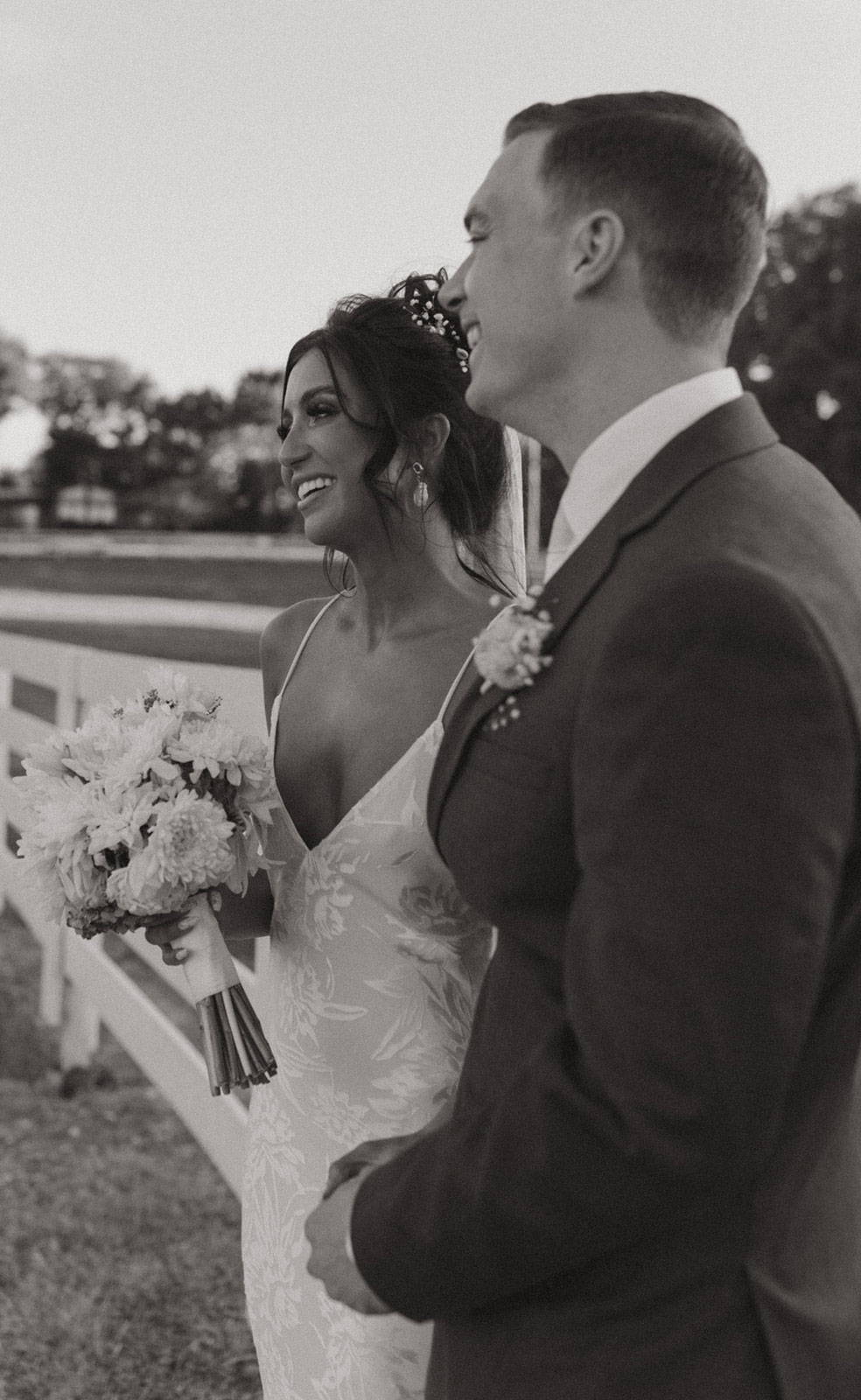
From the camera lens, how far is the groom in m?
1.21

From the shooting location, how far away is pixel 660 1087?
4.05ft

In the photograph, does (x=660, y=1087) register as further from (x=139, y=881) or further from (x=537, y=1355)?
(x=139, y=881)

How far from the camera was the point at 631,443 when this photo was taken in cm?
146

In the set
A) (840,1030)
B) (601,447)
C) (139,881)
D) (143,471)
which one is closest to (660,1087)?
(840,1030)

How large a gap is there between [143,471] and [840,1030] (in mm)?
115199

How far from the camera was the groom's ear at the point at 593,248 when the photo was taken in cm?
143

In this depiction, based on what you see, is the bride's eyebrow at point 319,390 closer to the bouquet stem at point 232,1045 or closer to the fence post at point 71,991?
the bouquet stem at point 232,1045

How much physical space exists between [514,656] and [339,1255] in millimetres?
669

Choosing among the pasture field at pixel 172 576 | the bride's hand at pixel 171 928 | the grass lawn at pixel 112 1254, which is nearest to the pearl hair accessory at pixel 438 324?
the bride's hand at pixel 171 928

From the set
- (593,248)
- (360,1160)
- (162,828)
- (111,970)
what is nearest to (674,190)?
(593,248)

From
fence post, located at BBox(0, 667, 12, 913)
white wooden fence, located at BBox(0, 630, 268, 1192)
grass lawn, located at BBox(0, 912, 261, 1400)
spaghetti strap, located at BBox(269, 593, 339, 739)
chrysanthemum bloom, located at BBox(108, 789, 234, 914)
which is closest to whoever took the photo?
chrysanthemum bloom, located at BBox(108, 789, 234, 914)

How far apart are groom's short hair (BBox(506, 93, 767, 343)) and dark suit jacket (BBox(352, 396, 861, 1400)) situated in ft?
0.40

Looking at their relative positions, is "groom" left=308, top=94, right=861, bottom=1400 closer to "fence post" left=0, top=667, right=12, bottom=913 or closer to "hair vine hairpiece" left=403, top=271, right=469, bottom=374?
"hair vine hairpiece" left=403, top=271, right=469, bottom=374

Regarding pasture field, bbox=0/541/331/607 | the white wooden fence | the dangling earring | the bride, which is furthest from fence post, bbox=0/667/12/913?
pasture field, bbox=0/541/331/607
